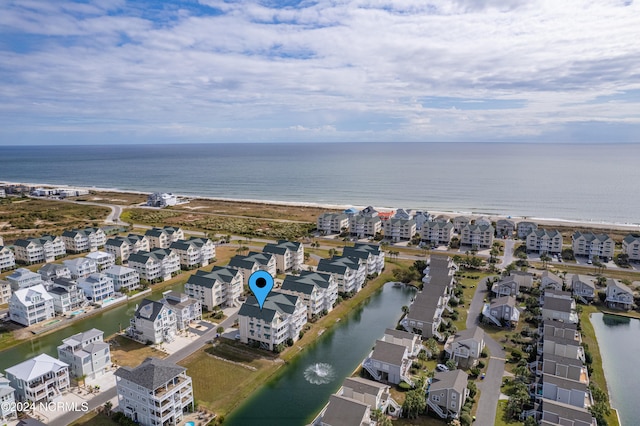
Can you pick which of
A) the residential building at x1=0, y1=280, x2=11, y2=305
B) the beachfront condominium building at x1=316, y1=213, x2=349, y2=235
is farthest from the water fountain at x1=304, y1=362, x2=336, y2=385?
the beachfront condominium building at x1=316, y1=213, x2=349, y2=235

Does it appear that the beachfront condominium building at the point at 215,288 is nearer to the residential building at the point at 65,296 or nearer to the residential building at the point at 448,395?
the residential building at the point at 65,296

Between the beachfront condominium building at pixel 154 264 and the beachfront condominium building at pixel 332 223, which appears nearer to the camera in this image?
the beachfront condominium building at pixel 154 264

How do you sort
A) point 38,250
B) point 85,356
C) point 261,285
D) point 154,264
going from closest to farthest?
point 85,356 → point 261,285 → point 154,264 → point 38,250

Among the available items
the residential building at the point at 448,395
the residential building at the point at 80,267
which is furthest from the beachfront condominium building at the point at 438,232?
the residential building at the point at 80,267

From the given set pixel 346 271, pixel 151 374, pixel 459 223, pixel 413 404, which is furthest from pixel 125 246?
pixel 459 223

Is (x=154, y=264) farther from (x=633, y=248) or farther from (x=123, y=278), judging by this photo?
(x=633, y=248)

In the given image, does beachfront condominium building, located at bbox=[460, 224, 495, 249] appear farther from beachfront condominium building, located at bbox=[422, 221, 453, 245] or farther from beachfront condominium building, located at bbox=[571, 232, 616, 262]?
beachfront condominium building, located at bbox=[571, 232, 616, 262]
